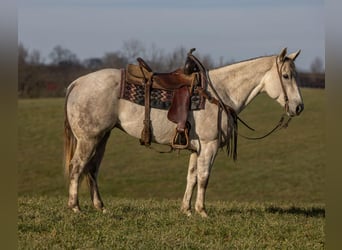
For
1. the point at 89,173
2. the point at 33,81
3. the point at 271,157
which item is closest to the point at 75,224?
the point at 89,173

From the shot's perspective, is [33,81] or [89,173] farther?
[33,81]

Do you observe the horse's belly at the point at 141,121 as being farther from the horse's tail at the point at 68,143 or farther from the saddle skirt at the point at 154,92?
the horse's tail at the point at 68,143

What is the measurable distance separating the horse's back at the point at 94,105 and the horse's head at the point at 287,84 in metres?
Answer: 2.33

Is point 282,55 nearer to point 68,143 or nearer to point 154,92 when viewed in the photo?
point 154,92

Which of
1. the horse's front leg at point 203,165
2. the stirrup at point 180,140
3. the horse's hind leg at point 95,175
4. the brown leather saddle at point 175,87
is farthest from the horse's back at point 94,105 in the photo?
the horse's front leg at point 203,165

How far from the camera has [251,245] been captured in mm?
5785

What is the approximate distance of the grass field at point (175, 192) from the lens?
6.01 metres

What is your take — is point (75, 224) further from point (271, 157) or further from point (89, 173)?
point (271, 157)

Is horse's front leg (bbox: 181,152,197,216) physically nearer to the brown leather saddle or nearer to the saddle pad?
the brown leather saddle

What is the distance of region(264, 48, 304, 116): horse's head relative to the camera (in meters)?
7.67

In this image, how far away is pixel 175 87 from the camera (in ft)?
24.9

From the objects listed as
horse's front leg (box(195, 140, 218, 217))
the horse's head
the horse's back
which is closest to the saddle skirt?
the horse's back

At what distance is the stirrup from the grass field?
956 millimetres
